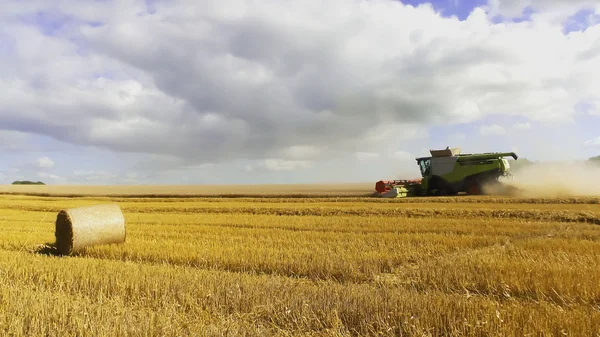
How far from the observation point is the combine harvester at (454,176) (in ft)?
80.5

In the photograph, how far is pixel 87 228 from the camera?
32.8 feet

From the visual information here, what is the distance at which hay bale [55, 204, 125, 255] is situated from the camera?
9727mm

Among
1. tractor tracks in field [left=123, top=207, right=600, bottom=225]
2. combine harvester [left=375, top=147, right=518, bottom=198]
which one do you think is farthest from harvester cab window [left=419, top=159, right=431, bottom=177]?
tractor tracks in field [left=123, top=207, right=600, bottom=225]

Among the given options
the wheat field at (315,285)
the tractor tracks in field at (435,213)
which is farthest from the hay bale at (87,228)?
the tractor tracks in field at (435,213)

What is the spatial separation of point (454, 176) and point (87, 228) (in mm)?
20999

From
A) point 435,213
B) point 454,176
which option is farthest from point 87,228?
point 454,176

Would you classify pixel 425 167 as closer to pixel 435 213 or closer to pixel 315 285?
pixel 435 213

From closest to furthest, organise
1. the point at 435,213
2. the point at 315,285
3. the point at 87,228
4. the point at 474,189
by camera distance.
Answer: the point at 315,285
the point at 87,228
the point at 435,213
the point at 474,189

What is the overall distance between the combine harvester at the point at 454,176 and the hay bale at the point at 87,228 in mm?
17516

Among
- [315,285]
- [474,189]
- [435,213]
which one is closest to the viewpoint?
[315,285]

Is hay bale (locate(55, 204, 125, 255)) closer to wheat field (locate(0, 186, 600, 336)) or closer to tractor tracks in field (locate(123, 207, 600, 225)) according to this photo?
wheat field (locate(0, 186, 600, 336))

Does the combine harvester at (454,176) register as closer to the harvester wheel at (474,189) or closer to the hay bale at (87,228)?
the harvester wheel at (474,189)

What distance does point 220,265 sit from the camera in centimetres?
804

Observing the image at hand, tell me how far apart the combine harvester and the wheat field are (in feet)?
42.2
